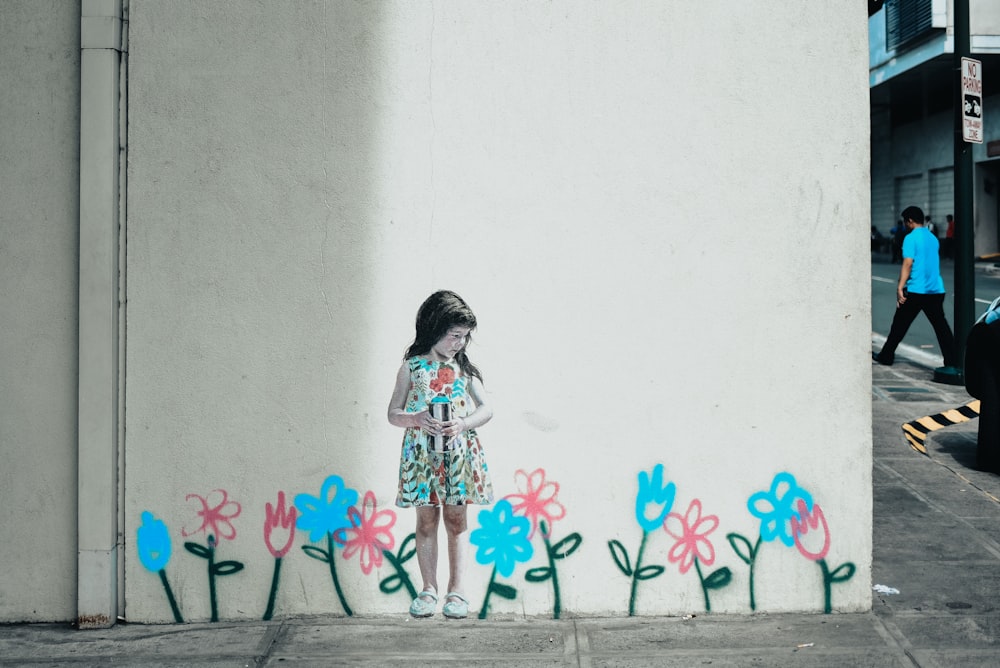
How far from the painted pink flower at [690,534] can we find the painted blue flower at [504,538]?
66 cm

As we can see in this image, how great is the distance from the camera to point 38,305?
4.81m

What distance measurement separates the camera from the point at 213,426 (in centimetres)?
481

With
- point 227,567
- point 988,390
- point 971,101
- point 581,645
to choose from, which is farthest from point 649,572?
point 971,101

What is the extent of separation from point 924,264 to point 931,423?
351cm

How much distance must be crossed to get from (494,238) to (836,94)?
1683 mm

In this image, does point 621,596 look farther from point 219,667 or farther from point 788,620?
point 219,667

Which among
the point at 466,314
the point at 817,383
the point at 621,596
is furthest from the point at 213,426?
the point at 817,383

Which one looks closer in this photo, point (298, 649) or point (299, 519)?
point (298, 649)

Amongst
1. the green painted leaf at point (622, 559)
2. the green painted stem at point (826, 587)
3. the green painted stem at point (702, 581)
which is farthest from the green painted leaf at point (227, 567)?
the green painted stem at point (826, 587)

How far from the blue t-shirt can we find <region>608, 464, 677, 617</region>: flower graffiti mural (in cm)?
759

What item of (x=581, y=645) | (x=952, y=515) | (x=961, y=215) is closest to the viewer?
(x=581, y=645)

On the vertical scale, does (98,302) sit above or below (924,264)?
below

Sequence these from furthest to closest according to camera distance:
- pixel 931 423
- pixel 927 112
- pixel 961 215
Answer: pixel 927 112 → pixel 961 215 → pixel 931 423

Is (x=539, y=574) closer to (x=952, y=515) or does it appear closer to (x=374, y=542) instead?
(x=374, y=542)
